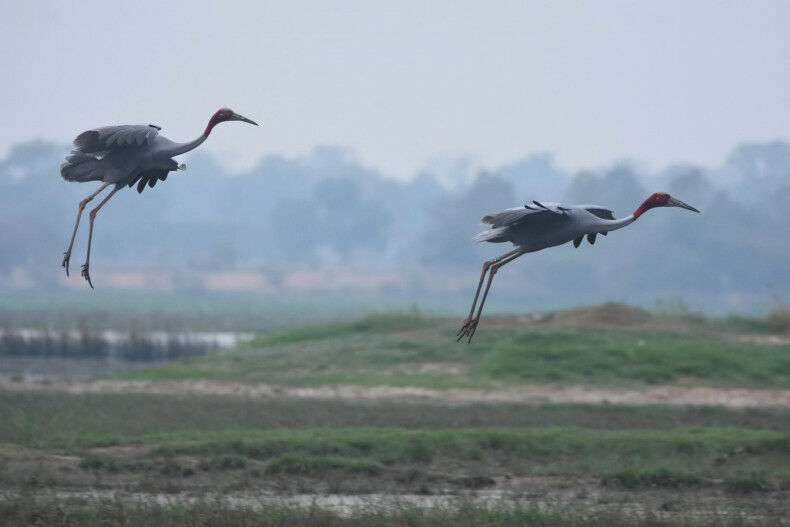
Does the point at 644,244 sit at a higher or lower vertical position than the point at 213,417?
higher

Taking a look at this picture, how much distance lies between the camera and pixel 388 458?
53.2 feet

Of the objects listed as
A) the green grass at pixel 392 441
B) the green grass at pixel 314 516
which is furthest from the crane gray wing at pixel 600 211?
the green grass at pixel 392 441

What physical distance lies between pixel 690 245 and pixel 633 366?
2823 inches

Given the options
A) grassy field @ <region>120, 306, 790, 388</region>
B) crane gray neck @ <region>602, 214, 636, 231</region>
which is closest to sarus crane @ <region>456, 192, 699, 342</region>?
crane gray neck @ <region>602, 214, 636, 231</region>

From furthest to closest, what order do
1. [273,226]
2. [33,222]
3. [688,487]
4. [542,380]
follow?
[273,226]
[33,222]
[542,380]
[688,487]

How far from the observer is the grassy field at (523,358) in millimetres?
25203

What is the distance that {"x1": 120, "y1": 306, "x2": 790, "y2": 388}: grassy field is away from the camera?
82.7 feet

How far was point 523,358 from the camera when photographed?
26.3 metres

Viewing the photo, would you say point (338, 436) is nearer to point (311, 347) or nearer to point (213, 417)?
point (213, 417)

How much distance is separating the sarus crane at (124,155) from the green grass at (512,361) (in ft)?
39.4

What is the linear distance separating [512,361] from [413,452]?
388 inches

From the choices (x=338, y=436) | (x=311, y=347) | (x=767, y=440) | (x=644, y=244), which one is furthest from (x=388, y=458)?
(x=644, y=244)

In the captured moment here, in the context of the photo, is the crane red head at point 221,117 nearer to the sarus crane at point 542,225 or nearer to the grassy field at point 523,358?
the sarus crane at point 542,225

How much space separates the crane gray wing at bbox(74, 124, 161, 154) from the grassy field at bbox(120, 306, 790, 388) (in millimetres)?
12377
